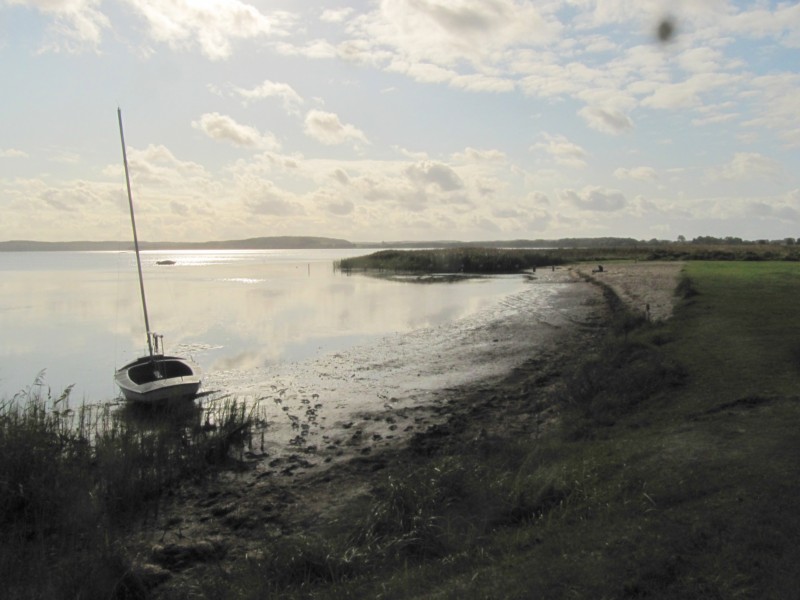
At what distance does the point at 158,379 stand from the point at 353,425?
6.70 meters

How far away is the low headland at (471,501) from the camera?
5.23 metres

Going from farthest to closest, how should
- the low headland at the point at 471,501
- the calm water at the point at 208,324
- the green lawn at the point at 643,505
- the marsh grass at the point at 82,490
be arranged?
the calm water at the point at 208,324 < the marsh grass at the point at 82,490 < the low headland at the point at 471,501 < the green lawn at the point at 643,505

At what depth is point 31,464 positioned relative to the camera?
9086 mm

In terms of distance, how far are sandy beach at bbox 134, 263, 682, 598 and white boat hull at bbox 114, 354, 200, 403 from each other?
77.5 inches

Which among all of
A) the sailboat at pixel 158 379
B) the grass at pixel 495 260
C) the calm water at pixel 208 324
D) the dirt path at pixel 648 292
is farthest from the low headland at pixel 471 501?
the grass at pixel 495 260

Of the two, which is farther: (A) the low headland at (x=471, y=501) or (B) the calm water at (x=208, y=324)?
(B) the calm water at (x=208, y=324)

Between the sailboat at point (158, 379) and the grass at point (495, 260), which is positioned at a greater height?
the grass at point (495, 260)

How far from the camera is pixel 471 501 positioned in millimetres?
7629

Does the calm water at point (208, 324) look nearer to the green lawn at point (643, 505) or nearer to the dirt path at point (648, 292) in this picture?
the dirt path at point (648, 292)

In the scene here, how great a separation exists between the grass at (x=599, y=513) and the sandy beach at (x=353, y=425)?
89 centimetres

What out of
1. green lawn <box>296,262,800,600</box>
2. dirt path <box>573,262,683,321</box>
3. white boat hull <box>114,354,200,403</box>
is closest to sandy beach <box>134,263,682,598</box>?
dirt path <box>573,262,683,321</box>

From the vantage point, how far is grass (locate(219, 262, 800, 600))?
4.93 metres

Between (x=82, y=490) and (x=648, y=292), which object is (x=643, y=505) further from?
(x=648, y=292)

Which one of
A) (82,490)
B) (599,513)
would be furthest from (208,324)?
(599,513)
